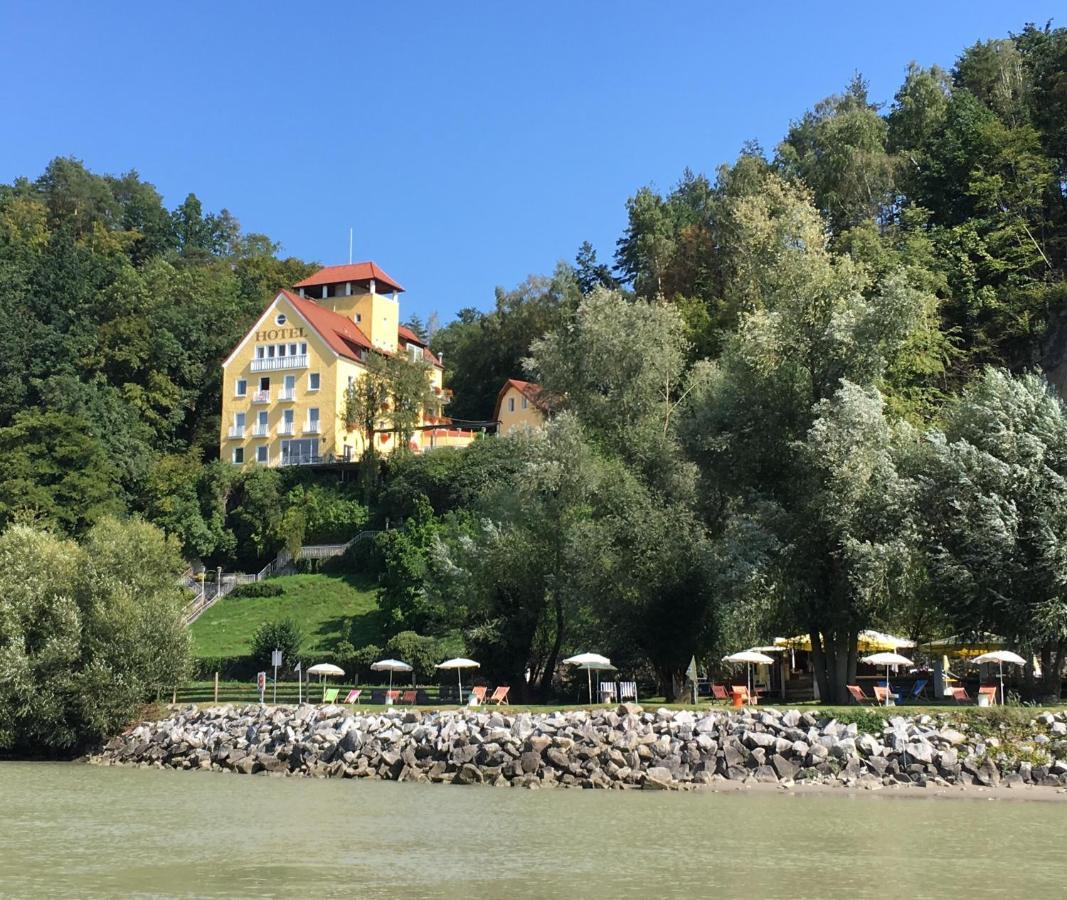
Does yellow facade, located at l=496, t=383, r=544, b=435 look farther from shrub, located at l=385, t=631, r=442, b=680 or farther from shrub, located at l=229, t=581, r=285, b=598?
shrub, located at l=385, t=631, r=442, b=680

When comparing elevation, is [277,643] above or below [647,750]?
above

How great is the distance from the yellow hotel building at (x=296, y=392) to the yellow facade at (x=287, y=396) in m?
0.07

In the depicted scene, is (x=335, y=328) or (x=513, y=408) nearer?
(x=513, y=408)

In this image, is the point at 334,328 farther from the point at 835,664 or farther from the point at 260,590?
the point at 835,664

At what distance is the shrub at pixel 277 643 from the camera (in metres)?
53.6

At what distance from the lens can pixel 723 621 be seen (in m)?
36.5

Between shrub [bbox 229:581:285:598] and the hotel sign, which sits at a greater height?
the hotel sign

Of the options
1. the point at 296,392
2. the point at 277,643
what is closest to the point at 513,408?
the point at 296,392

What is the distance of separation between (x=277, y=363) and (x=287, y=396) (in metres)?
2.49

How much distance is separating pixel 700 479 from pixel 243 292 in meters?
69.0

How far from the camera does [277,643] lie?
176ft

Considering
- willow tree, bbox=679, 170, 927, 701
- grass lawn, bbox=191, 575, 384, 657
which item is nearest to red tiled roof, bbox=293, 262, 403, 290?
grass lawn, bbox=191, 575, 384, 657

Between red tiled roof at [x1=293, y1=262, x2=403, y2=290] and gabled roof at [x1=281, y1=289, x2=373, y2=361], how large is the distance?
8.79 ft

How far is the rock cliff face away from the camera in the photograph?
27.4 meters
